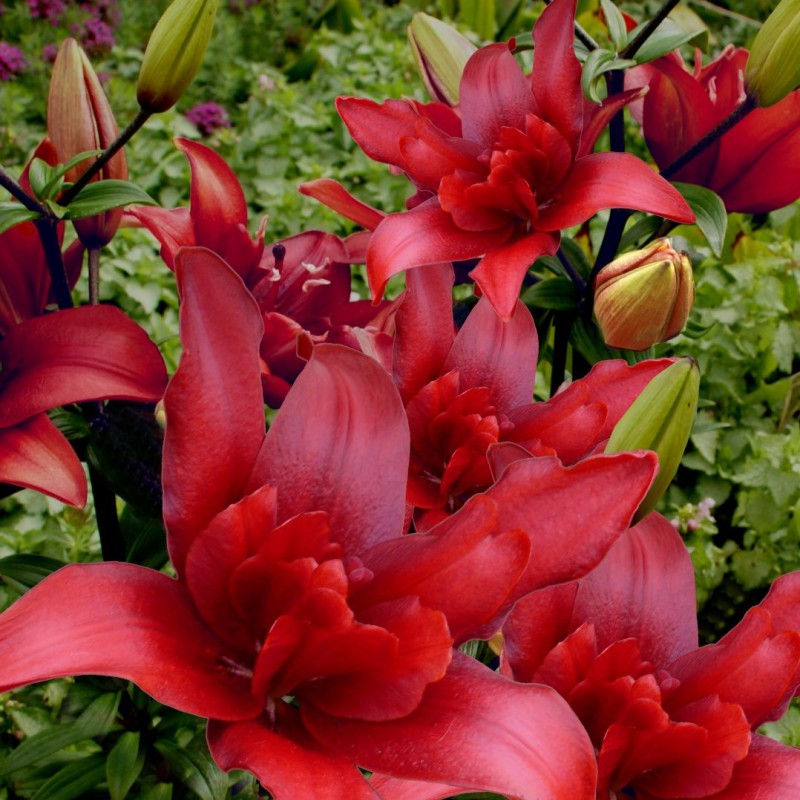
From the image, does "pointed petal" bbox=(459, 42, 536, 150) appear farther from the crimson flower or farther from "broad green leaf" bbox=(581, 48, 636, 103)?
the crimson flower

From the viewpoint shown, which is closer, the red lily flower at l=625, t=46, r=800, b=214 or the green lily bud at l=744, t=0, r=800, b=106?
the green lily bud at l=744, t=0, r=800, b=106

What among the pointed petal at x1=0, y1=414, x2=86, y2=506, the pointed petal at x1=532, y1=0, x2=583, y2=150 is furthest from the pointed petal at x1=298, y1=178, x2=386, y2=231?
the pointed petal at x1=0, y1=414, x2=86, y2=506

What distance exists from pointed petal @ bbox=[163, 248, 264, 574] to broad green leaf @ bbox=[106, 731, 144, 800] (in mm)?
327

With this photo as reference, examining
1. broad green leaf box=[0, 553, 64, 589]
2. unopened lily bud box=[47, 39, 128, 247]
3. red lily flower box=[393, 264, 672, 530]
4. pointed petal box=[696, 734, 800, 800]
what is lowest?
broad green leaf box=[0, 553, 64, 589]

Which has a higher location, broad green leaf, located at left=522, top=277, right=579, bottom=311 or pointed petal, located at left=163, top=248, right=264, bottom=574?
pointed petal, located at left=163, top=248, right=264, bottom=574

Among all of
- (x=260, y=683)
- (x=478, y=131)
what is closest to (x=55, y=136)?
(x=478, y=131)

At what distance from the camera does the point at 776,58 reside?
20.8 inches

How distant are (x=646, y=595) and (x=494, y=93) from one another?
0.31 m

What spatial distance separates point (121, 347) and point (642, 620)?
0.30 m

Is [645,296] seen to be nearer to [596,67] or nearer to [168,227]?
[596,67]

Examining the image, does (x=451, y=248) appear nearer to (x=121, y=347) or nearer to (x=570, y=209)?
(x=570, y=209)

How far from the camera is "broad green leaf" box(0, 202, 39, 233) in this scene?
1.55 feet

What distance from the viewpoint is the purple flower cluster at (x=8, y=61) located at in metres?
1.98

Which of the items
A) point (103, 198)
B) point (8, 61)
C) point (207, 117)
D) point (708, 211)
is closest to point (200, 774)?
point (103, 198)
